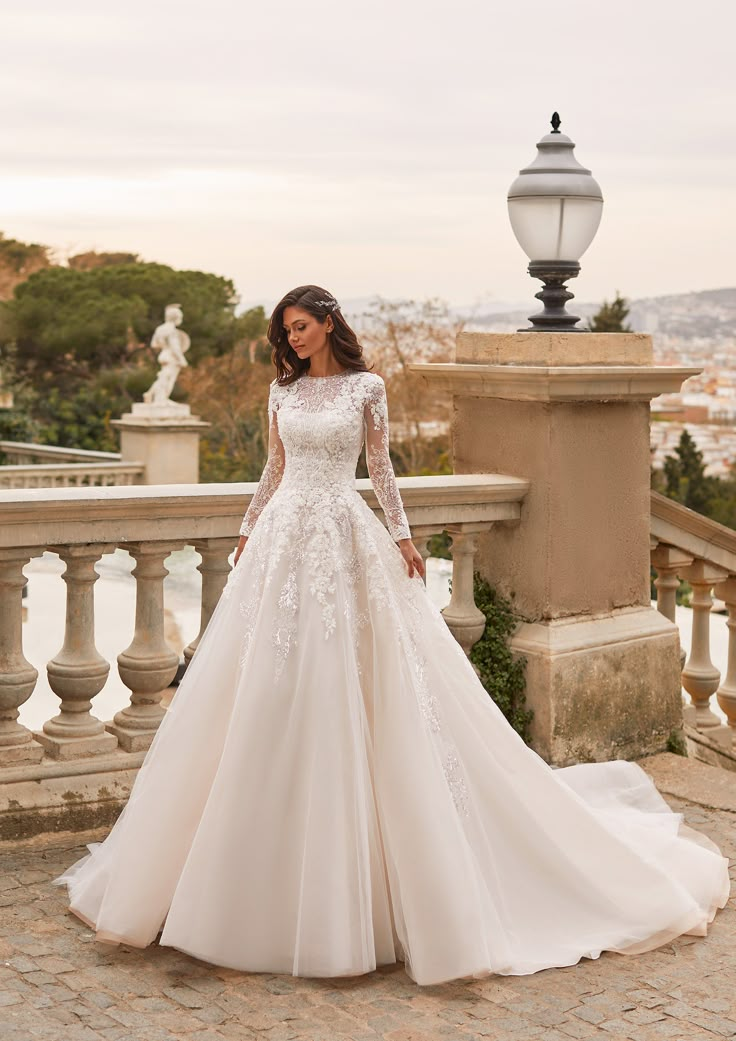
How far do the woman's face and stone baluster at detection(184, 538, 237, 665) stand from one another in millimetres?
796

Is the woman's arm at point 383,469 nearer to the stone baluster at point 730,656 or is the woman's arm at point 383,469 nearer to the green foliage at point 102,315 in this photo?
the stone baluster at point 730,656

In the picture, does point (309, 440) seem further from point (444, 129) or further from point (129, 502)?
point (444, 129)

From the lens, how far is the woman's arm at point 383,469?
138 inches

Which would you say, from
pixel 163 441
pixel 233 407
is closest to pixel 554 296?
pixel 163 441

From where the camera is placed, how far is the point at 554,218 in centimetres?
477

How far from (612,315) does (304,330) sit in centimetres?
3290

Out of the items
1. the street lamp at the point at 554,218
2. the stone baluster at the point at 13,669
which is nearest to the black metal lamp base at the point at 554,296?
the street lamp at the point at 554,218

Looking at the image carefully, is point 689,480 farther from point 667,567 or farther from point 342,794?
point 342,794

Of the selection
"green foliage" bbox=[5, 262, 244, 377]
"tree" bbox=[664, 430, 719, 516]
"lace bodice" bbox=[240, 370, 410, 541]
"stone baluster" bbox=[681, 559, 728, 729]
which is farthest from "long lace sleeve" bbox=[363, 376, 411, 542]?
"green foliage" bbox=[5, 262, 244, 377]

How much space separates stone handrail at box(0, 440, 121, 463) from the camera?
20.6 meters

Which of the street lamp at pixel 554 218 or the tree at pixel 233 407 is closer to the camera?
the street lamp at pixel 554 218

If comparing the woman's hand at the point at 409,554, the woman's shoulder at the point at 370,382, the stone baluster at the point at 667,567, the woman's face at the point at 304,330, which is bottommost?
the stone baluster at the point at 667,567

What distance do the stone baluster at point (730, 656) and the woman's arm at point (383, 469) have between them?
2434mm

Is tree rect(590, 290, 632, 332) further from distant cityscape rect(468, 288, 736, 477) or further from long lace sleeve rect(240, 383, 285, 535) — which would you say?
long lace sleeve rect(240, 383, 285, 535)
